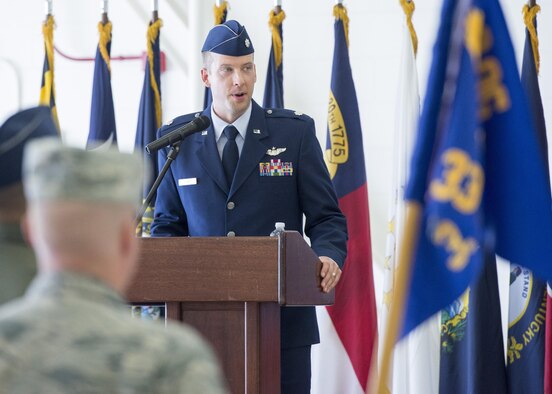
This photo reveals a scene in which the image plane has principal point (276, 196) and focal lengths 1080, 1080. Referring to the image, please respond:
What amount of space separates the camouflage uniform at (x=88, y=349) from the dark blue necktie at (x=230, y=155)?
6.95ft

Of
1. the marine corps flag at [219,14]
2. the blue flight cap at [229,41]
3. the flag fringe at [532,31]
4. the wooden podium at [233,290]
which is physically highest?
the marine corps flag at [219,14]

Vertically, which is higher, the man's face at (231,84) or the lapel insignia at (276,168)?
the man's face at (231,84)

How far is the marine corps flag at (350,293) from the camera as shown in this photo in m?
4.42

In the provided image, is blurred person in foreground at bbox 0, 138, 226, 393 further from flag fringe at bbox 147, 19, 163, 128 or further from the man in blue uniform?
flag fringe at bbox 147, 19, 163, 128

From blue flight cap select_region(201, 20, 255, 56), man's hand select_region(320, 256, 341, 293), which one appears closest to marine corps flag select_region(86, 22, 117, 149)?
blue flight cap select_region(201, 20, 255, 56)

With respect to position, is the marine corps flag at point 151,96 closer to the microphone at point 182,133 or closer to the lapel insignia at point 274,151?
the lapel insignia at point 274,151

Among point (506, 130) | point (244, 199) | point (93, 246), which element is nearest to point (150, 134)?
point (244, 199)

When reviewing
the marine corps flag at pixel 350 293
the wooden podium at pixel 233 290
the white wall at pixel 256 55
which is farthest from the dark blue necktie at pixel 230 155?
the white wall at pixel 256 55

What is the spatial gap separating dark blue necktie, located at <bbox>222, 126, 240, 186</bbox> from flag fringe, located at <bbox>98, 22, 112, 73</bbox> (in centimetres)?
166

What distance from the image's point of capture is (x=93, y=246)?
113 centimetres

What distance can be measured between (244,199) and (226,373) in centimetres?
73

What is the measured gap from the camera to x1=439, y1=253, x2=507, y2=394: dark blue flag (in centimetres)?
420

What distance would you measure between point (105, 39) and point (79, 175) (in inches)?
148

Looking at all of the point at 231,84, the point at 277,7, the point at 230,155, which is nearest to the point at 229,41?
the point at 231,84
